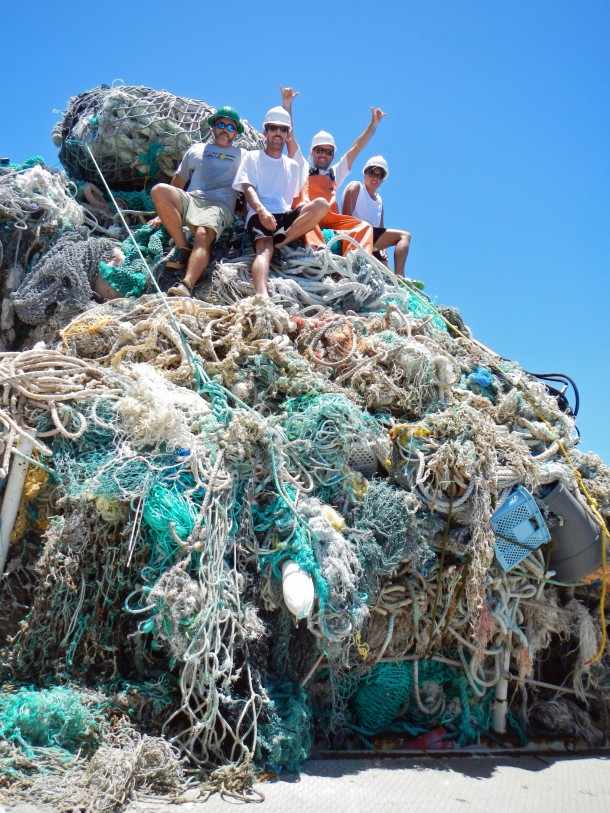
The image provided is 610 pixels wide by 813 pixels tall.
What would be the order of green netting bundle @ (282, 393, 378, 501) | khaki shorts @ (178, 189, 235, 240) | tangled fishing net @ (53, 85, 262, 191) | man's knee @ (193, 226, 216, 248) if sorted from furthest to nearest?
tangled fishing net @ (53, 85, 262, 191)
khaki shorts @ (178, 189, 235, 240)
man's knee @ (193, 226, 216, 248)
green netting bundle @ (282, 393, 378, 501)

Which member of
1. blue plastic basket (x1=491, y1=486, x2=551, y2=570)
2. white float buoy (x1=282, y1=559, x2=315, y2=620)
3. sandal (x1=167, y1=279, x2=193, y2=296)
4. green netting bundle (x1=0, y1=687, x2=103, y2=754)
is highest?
sandal (x1=167, y1=279, x2=193, y2=296)

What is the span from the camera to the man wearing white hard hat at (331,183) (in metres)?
7.10

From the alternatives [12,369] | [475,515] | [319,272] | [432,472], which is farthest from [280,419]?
[319,272]

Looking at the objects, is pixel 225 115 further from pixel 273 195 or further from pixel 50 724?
pixel 50 724

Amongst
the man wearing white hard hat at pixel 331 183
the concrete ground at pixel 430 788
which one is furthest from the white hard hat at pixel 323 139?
the concrete ground at pixel 430 788

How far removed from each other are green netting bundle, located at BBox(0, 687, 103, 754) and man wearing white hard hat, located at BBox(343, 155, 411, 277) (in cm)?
534

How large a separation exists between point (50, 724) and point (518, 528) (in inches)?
116

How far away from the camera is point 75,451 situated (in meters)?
4.34

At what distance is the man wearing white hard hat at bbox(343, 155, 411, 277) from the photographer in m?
7.64

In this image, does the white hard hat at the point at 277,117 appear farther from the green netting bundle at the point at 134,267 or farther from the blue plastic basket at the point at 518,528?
the blue plastic basket at the point at 518,528

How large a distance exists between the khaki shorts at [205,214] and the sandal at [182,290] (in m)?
0.57

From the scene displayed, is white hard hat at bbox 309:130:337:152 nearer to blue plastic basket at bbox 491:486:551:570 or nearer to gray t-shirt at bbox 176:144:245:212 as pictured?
gray t-shirt at bbox 176:144:245:212

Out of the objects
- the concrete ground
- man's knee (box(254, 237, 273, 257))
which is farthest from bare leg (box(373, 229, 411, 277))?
the concrete ground

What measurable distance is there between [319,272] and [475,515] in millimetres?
2667
